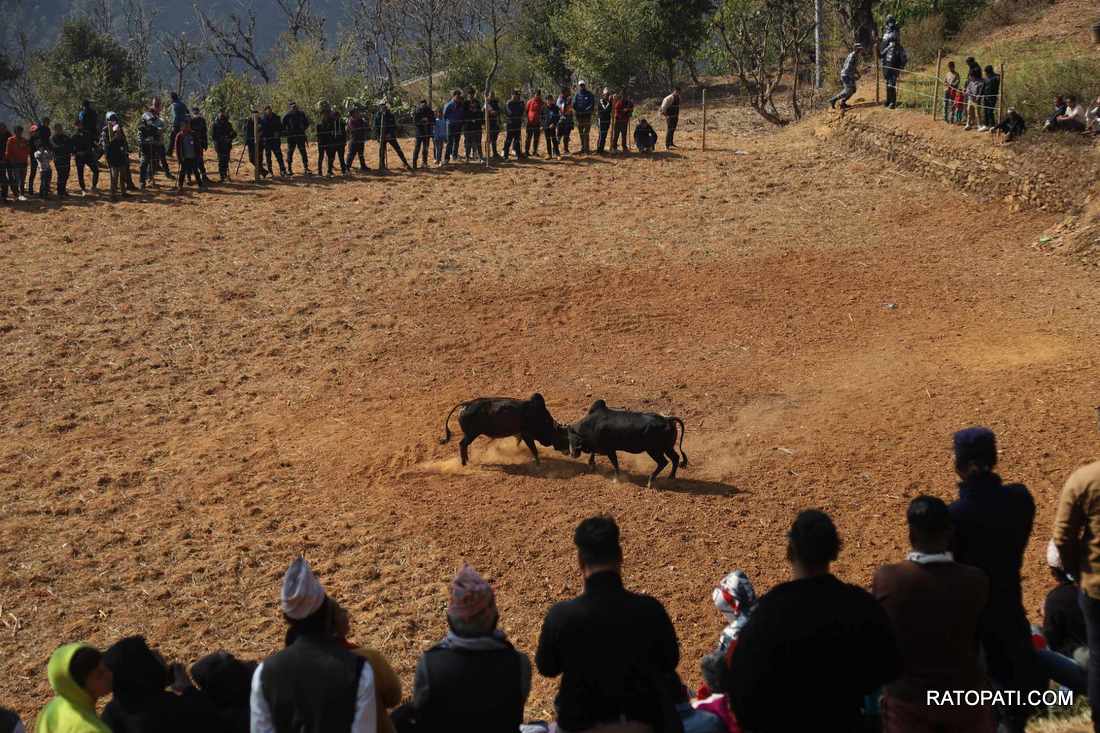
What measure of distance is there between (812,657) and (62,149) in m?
20.1

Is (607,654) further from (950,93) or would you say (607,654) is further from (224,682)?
(950,93)

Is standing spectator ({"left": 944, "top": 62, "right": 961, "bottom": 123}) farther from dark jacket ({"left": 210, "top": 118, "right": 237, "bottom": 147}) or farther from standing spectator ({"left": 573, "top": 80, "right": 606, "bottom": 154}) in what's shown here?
dark jacket ({"left": 210, "top": 118, "right": 237, "bottom": 147})

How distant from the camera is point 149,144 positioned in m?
21.9

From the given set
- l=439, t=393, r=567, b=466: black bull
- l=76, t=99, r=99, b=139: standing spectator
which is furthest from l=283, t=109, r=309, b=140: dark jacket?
l=439, t=393, r=567, b=466: black bull

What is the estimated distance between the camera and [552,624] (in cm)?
469

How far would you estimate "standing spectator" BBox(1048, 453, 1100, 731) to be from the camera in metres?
5.58

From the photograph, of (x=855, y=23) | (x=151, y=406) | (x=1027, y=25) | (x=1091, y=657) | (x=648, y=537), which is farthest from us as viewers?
(x=855, y=23)

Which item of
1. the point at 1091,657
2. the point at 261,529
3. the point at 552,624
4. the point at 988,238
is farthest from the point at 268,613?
the point at 988,238

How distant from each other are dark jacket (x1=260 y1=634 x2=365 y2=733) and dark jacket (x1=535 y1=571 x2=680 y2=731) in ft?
2.72

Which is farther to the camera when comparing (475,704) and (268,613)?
(268,613)

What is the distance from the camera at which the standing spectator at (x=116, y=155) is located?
20859 millimetres

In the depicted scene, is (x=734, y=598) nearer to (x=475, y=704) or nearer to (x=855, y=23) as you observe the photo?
(x=475, y=704)

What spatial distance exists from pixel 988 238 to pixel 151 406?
46.6 ft

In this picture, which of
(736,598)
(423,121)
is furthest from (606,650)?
(423,121)
